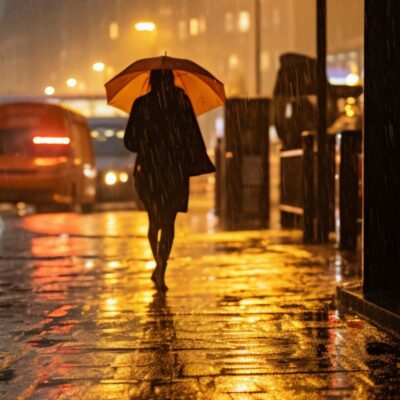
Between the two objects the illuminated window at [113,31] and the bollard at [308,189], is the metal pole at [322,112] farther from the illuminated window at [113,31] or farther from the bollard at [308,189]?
the illuminated window at [113,31]

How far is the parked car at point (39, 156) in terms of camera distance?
78.8 ft

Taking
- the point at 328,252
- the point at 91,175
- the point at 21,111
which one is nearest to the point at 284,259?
the point at 328,252

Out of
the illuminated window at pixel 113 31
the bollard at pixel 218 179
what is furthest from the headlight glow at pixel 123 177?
the illuminated window at pixel 113 31

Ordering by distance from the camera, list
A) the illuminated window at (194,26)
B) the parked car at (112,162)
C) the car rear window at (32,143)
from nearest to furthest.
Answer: the car rear window at (32,143) → the parked car at (112,162) → the illuminated window at (194,26)

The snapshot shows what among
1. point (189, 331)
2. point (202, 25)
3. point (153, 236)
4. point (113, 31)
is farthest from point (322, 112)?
point (113, 31)

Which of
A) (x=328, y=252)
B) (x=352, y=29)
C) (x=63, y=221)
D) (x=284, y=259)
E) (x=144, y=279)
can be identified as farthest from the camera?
(x=352, y=29)

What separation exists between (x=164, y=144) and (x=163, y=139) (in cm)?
5

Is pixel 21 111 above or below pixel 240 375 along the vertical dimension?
above

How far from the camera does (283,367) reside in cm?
551

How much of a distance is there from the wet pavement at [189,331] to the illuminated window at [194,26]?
461 feet

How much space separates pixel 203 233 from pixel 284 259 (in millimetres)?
4866

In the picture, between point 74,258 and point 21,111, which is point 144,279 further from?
point 21,111

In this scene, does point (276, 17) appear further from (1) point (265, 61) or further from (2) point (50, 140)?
(2) point (50, 140)

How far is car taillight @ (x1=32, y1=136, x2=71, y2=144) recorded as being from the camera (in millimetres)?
24500
